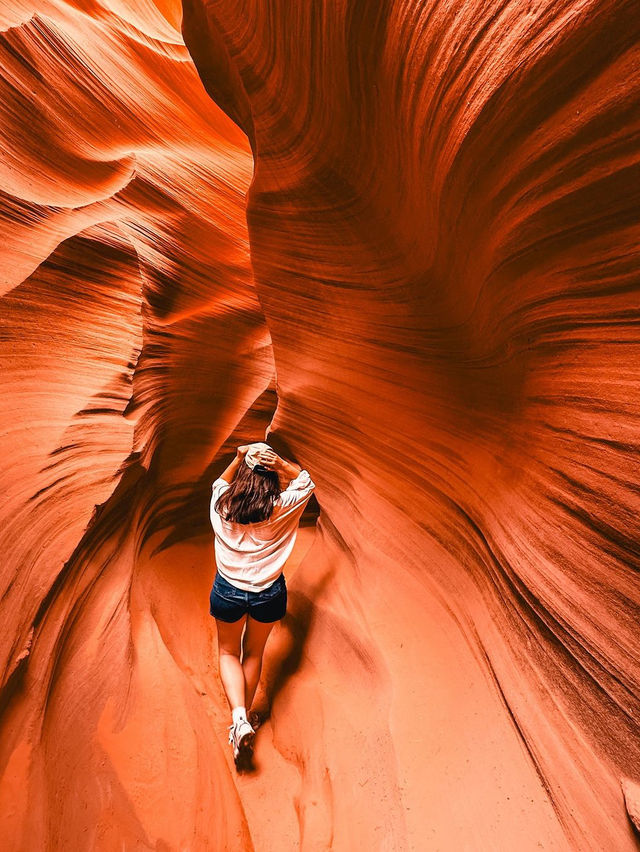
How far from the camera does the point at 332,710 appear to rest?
1967 millimetres

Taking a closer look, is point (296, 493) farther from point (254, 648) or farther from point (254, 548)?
point (254, 648)

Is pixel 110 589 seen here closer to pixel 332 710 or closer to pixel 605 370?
pixel 332 710

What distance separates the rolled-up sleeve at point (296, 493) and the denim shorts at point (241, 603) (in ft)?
1.41

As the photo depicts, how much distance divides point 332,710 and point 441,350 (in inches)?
68.2

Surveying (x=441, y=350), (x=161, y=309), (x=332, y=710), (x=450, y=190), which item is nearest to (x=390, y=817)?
(x=332, y=710)

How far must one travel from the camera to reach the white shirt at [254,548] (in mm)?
2105

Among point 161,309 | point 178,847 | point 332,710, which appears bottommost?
point 178,847

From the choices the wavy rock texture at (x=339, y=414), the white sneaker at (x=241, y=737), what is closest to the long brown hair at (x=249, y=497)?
the wavy rock texture at (x=339, y=414)

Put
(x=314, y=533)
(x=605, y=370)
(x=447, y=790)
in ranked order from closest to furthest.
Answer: (x=605, y=370) < (x=447, y=790) < (x=314, y=533)

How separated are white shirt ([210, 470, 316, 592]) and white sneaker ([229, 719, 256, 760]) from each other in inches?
21.7

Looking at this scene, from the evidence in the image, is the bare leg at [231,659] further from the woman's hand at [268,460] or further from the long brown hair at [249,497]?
the woman's hand at [268,460]

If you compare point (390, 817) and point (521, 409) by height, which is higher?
point (521, 409)

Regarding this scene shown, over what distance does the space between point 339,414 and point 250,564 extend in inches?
38.9

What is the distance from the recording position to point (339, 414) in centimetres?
256
